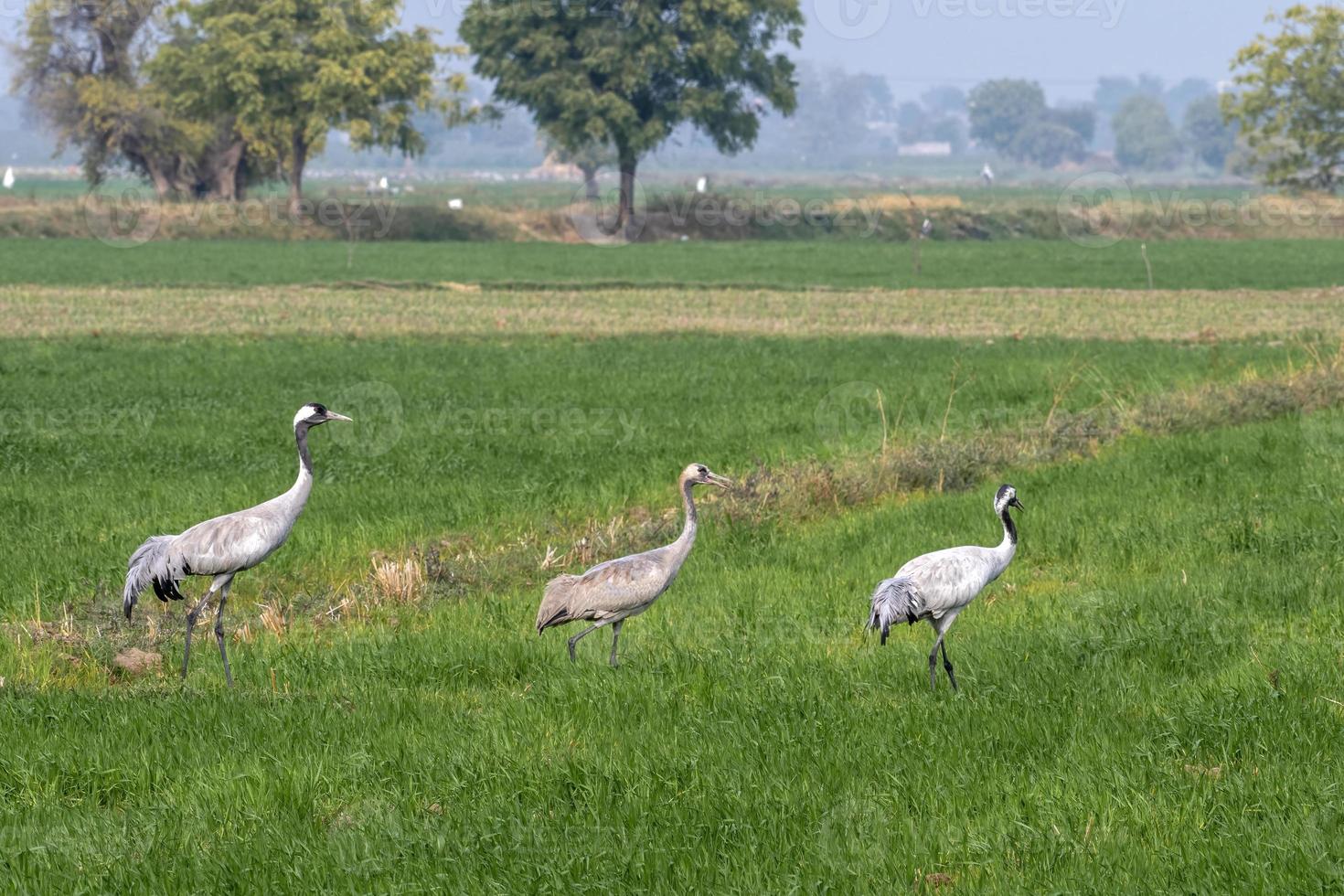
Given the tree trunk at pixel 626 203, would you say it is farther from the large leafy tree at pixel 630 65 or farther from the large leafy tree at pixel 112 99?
the large leafy tree at pixel 112 99

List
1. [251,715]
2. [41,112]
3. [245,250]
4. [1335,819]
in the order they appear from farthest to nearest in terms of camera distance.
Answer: [41,112]
[245,250]
[251,715]
[1335,819]

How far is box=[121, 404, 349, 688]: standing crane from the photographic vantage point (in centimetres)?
1138

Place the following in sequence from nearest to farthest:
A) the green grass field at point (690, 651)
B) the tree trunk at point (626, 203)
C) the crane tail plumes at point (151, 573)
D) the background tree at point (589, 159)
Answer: the green grass field at point (690, 651), the crane tail plumes at point (151, 573), the tree trunk at point (626, 203), the background tree at point (589, 159)

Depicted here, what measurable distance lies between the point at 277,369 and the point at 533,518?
15544 mm

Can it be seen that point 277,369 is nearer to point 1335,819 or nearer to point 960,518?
point 960,518

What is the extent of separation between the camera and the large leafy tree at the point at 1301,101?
298ft

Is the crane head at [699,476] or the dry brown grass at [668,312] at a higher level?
the crane head at [699,476]

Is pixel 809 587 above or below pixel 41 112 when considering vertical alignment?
below

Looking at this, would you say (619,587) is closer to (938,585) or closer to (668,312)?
(938,585)

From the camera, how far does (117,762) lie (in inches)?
374

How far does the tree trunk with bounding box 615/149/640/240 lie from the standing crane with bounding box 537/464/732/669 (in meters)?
82.7

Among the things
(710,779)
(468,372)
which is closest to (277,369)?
(468,372)

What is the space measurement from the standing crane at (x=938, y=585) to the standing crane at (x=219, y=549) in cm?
423

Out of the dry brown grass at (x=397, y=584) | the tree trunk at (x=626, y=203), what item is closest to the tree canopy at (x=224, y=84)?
the tree trunk at (x=626, y=203)
